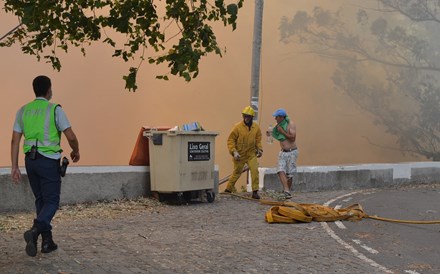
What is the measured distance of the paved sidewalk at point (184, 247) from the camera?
6359 mm

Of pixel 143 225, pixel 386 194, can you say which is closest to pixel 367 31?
pixel 386 194

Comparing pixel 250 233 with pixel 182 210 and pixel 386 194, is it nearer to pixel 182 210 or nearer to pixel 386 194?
pixel 182 210

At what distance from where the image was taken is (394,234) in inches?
353

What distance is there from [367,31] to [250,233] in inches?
694

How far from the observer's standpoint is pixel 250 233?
337 inches

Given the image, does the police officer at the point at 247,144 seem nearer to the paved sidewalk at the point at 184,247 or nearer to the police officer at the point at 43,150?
the paved sidewalk at the point at 184,247

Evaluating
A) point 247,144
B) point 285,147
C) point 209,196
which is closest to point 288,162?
point 285,147

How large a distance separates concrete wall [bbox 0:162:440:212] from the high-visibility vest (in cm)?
336

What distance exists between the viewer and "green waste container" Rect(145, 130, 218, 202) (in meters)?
10.9

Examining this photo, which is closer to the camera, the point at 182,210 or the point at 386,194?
the point at 182,210

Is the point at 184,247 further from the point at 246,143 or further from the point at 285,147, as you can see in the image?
the point at 285,147

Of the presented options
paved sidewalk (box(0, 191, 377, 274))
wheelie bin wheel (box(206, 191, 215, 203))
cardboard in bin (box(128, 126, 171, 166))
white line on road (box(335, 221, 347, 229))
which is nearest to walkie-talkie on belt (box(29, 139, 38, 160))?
paved sidewalk (box(0, 191, 377, 274))

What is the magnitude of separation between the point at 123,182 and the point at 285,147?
11.6 feet

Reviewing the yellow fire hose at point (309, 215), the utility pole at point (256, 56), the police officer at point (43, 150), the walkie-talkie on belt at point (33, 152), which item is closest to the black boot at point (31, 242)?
the police officer at point (43, 150)
